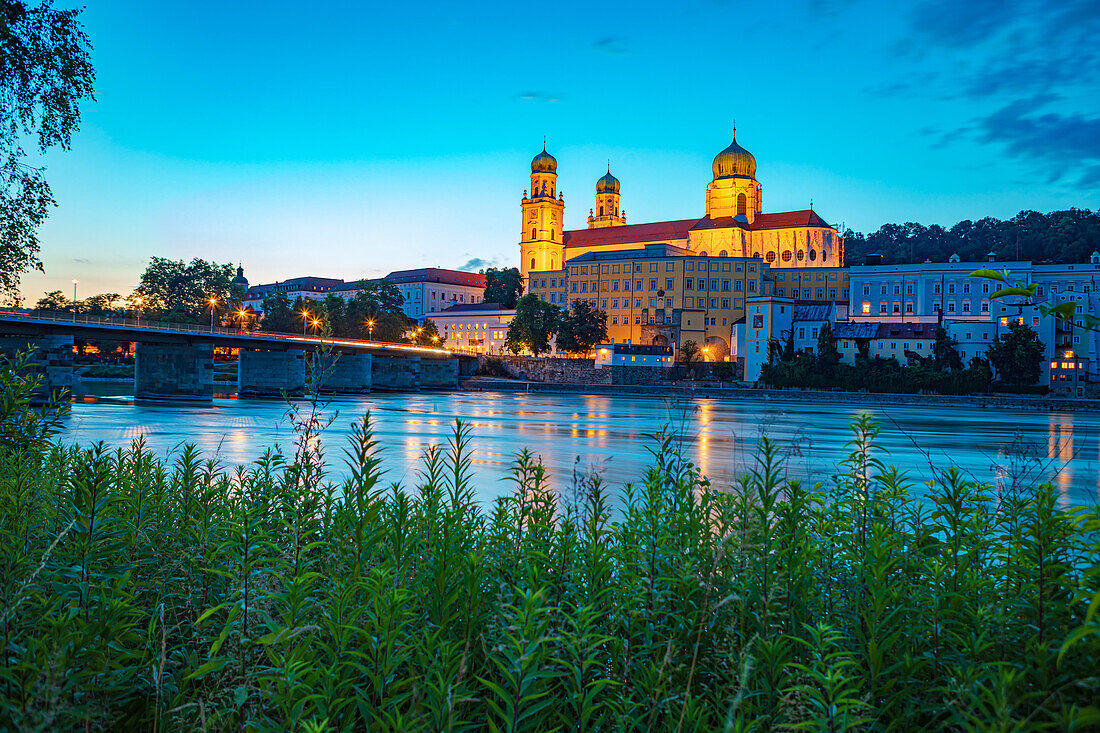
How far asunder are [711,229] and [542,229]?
38.7 meters

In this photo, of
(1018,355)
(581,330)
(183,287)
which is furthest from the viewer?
(183,287)

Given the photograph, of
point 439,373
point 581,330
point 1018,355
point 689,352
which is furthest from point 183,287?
point 1018,355

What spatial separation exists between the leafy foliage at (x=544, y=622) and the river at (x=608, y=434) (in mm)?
11303

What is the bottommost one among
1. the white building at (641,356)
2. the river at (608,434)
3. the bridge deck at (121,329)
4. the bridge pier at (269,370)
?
the river at (608,434)

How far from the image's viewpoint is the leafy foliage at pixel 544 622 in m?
2.83

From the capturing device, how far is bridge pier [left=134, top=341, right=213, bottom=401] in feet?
226

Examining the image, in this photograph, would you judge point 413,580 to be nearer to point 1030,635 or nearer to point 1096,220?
point 1030,635

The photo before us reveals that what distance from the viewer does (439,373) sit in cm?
11231

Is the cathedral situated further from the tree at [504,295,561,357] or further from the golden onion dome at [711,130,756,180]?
the tree at [504,295,561,357]

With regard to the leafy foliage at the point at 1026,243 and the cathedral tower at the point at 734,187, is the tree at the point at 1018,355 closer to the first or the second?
the leafy foliage at the point at 1026,243

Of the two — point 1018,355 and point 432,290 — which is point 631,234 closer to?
point 432,290

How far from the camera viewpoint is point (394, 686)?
2.98 metres

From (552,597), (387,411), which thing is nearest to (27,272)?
(552,597)

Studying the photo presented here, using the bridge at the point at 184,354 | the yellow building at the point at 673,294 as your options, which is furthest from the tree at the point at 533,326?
the bridge at the point at 184,354
